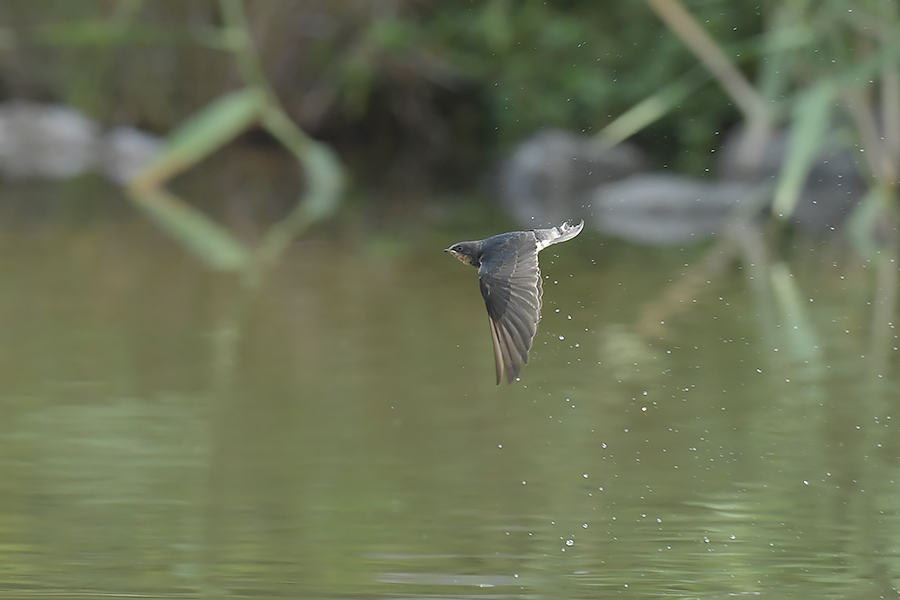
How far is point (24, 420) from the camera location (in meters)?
3.99

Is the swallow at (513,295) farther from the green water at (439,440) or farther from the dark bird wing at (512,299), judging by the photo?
the green water at (439,440)

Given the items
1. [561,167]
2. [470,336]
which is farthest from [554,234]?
[561,167]

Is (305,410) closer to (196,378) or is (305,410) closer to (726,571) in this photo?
(196,378)

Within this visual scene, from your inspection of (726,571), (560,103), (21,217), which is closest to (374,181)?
(560,103)

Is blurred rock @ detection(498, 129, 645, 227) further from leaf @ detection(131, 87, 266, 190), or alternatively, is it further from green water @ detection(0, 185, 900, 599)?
green water @ detection(0, 185, 900, 599)

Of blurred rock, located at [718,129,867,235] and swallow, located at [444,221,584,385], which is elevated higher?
blurred rock, located at [718,129,867,235]

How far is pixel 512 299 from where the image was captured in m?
3.05

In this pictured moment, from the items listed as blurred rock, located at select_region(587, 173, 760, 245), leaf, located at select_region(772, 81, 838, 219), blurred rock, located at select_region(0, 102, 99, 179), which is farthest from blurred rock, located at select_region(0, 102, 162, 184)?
leaf, located at select_region(772, 81, 838, 219)

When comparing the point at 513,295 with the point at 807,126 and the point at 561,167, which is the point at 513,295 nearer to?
the point at 807,126

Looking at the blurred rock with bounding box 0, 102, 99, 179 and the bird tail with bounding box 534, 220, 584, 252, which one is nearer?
the bird tail with bounding box 534, 220, 584, 252

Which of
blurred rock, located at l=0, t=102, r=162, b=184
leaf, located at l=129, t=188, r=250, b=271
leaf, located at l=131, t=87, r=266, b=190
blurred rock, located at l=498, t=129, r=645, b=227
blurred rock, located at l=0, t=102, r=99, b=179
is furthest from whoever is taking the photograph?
blurred rock, located at l=0, t=102, r=99, b=179

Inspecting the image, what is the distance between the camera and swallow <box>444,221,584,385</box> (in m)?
3.02

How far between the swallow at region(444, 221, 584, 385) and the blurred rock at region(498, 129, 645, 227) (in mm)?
7792

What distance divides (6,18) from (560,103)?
15.8 ft
